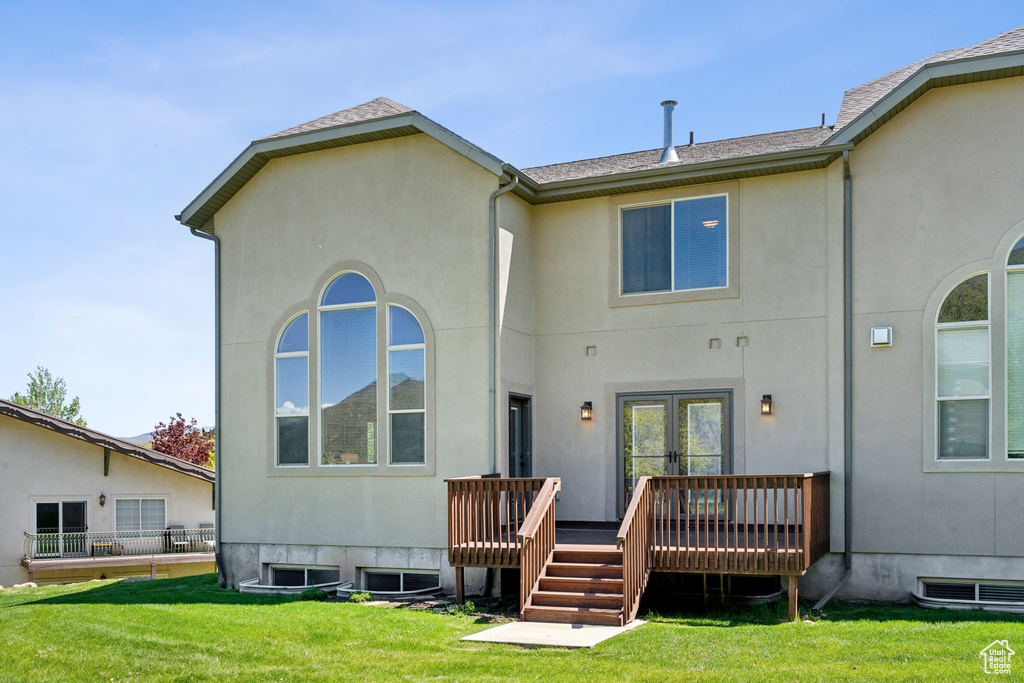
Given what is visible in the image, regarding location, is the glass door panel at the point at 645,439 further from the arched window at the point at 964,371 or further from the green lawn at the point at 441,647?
the arched window at the point at 964,371

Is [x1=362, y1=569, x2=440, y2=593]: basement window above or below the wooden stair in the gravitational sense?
below

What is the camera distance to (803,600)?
10.6 metres

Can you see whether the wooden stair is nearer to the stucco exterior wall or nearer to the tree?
the stucco exterior wall

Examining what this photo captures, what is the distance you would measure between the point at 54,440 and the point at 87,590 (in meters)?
8.76

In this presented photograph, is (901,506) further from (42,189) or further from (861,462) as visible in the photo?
(42,189)

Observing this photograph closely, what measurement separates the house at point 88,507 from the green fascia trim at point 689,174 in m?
13.6

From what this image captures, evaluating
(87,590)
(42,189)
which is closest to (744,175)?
(87,590)

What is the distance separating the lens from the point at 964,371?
10266mm

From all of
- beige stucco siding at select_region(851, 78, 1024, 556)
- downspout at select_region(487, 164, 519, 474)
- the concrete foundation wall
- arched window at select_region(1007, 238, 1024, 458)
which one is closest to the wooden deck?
the concrete foundation wall

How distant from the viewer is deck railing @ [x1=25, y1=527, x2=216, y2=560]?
19750mm

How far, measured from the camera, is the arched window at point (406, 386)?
1205cm

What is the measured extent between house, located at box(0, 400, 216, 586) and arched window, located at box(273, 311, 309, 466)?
9.55 metres

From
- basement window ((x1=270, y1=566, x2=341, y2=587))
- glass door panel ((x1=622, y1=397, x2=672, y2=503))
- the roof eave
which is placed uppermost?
the roof eave

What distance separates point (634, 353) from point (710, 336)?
1.05 metres
